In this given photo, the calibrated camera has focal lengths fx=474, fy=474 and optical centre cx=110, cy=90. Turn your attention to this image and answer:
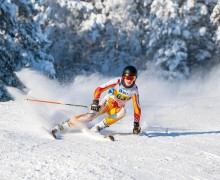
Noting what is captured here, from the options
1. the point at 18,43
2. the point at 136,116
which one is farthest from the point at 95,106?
the point at 18,43

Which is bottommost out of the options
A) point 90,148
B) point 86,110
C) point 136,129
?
point 90,148

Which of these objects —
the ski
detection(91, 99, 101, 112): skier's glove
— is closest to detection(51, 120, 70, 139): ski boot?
the ski

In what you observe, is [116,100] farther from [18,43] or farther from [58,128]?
[18,43]

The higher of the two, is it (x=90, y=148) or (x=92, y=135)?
(x=92, y=135)

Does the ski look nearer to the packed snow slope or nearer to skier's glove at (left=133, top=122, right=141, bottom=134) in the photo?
the packed snow slope

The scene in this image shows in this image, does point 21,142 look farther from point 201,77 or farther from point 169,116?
point 201,77

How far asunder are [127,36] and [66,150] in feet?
81.3

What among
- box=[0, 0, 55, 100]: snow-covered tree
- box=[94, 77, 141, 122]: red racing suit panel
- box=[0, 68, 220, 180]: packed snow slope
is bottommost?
box=[0, 68, 220, 180]: packed snow slope

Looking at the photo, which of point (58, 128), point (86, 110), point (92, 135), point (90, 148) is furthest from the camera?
point (86, 110)

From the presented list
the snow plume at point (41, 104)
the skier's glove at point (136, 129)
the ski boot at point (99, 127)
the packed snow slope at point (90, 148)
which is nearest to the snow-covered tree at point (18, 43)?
the snow plume at point (41, 104)

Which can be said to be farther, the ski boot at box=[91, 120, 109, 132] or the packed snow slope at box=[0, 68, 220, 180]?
the ski boot at box=[91, 120, 109, 132]

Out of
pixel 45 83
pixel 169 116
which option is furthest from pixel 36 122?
pixel 169 116

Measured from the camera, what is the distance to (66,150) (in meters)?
5.43

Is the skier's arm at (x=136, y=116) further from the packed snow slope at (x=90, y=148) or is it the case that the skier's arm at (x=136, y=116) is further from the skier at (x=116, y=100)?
the packed snow slope at (x=90, y=148)
